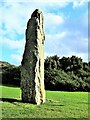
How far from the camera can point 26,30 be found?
22688 mm

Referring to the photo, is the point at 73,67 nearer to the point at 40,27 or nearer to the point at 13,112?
the point at 40,27

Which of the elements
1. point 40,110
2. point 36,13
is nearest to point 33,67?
point 40,110

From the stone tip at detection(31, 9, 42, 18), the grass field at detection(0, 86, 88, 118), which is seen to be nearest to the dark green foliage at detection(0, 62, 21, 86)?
the stone tip at detection(31, 9, 42, 18)

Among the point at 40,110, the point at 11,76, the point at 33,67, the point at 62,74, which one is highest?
the point at 62,74

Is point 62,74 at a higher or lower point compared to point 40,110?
higher

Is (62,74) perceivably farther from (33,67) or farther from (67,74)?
(33,67)

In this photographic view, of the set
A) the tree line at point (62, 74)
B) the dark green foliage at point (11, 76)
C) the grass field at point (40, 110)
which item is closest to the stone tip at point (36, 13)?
the grass field at point (40, 110)

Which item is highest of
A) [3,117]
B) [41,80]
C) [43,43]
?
[43,43]

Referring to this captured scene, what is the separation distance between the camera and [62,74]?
149 ft

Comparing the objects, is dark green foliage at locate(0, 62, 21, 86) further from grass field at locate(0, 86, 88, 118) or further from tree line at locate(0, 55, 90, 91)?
grass field at locate(0, 86, 88, 118)

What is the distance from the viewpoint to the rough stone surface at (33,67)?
70.8 ft

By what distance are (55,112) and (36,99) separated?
279cm

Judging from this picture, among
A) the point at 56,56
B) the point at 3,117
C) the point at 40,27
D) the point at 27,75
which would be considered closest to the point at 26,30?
the point at 40,27

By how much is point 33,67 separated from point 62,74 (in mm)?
23897
